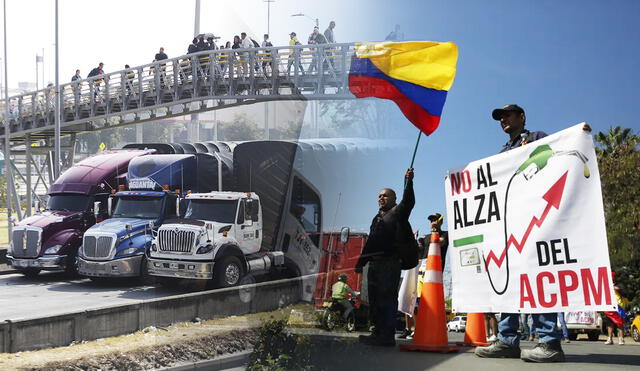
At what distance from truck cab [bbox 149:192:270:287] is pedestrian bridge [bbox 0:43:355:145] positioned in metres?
0.40

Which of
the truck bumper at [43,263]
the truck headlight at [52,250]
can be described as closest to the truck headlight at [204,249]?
the truck bumper at [43,263]

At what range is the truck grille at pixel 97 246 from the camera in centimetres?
725

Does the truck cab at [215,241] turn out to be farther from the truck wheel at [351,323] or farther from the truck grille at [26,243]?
the truck grille at [26,243]

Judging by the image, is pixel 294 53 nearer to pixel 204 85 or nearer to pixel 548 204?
pixel 204 85

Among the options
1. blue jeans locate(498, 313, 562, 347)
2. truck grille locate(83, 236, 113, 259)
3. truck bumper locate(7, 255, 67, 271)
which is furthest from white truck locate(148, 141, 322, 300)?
truck bumper locate(7, 255, 67, 271)

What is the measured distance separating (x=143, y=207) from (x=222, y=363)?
2.13 metres

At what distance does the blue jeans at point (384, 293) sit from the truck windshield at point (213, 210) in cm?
61

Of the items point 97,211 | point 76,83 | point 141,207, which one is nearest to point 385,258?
point 76,83

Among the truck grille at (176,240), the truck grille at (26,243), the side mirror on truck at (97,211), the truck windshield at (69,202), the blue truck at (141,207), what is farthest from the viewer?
the side mirror on truck at (97,211)

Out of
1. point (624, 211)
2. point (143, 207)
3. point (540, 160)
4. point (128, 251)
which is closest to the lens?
point (540, 160)

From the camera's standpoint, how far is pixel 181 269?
500 cm

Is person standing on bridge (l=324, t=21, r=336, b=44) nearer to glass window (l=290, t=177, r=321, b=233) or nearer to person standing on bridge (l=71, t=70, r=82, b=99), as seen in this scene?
glass window (l=290, t=177, r=321, b=233)

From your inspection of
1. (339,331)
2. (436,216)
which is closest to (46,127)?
(436,216)

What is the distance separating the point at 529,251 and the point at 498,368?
56cm
